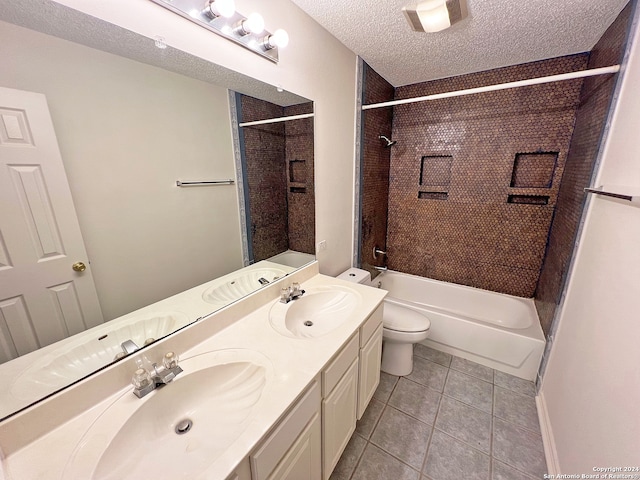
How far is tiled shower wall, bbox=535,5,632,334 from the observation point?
1385 mm

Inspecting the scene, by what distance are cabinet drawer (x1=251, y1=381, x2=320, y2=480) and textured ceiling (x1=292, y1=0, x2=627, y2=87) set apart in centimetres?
186

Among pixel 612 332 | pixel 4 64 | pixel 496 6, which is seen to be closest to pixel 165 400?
pixel 4 64


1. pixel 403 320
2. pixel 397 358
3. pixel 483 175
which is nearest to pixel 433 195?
pixel 483 175

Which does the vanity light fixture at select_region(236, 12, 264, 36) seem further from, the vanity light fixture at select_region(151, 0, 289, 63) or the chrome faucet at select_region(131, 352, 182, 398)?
the chrome faucet at select_region(131, 352, 182, 398)

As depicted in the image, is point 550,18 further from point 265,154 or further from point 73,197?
point 73,197

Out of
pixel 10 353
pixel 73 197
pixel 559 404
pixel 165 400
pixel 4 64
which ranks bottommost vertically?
pixel 559 404

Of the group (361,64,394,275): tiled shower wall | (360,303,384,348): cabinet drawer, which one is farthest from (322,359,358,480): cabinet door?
(361,64,394,275): tiled shower wall

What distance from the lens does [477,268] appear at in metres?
2.51

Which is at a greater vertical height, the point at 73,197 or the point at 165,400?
the point at 73,197

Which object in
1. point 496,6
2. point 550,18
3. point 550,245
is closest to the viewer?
point 496,6

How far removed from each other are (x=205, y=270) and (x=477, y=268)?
2.51 meters

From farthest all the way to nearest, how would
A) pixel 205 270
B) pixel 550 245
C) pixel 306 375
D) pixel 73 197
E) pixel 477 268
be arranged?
pixel 477 268 → pixel 550 245 → pixel 205 270 → pixel 306 375 → pixel 73 197

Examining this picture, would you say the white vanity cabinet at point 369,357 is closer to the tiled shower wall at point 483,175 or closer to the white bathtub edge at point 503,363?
the white bathtub edge at point 503,363

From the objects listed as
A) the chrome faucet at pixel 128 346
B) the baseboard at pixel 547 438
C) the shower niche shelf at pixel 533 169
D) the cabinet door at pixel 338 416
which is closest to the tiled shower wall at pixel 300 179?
the cabinet door at pixel 338 416
